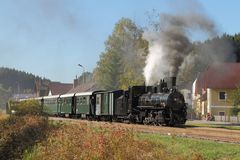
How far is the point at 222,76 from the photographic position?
222 feet

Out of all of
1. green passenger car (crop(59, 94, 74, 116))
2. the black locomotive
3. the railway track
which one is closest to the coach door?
the black locomotive

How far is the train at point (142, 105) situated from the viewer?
95.7 feet

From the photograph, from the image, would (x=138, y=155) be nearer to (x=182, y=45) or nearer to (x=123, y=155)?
(x=123, y=155)

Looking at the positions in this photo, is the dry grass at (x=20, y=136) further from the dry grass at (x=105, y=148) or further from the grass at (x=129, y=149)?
the grass at (x=129, y=149)

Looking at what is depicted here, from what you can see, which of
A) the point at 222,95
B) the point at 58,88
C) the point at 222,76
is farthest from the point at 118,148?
the point at 58,88

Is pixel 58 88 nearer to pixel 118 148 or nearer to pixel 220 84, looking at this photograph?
pixel 220 84

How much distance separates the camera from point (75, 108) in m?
45.6

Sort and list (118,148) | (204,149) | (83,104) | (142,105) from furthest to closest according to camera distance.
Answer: (83,104) < (142,105) < (204,149) < (118,148)

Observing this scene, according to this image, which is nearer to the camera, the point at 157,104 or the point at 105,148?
the point at 105,148

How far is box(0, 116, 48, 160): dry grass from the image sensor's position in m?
22.1

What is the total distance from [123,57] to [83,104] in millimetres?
30326

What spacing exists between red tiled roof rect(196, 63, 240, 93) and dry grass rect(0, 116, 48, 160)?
4170 cm

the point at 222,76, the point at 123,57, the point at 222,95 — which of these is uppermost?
the point at 123,57

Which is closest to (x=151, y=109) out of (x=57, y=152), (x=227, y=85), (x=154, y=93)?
(x=154, y=93)
